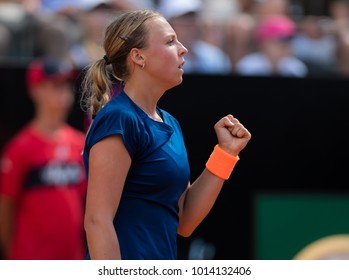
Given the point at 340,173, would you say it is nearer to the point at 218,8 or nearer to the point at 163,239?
the point at 218,8

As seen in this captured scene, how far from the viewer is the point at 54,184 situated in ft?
21.1

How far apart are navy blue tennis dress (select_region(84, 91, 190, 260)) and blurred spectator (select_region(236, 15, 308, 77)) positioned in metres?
3.90

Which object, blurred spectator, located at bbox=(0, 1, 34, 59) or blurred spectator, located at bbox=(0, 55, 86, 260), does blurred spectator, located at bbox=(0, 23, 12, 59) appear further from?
blurred spectator, located at bbox=(0, 55, 86, 260)

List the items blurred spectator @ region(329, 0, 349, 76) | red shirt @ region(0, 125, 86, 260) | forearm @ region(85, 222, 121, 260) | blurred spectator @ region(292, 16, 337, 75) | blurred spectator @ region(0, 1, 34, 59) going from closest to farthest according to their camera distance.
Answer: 1. forearm @ region(85, 222, 121, 260)
2. red shirt @ region(0, 125, 86, 260)
3. blurred spectator @ region(0, 1, 34, 59)
4. blurred spectator @ region(292, 16, 337, 75)
5. blurred spectator @ region(329, 0, 349, 76)

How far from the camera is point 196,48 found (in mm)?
6668

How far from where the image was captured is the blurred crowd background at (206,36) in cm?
659

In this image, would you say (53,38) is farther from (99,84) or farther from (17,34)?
(99,84)

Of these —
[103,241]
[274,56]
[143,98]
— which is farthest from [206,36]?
[103,241]

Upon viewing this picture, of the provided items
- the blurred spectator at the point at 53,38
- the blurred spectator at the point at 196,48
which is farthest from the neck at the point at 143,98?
the blurred spectator at the point at 53,38

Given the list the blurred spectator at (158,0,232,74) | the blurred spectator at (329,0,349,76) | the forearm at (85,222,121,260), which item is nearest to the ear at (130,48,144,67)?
the forearm at (85,222,121,260)

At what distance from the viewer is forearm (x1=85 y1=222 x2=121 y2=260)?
2863 mm

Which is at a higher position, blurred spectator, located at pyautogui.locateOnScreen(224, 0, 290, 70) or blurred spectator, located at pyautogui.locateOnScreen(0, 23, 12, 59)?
blurred spectator, located at pyautogui.locateOnScreen(0, 23, 12, 59)

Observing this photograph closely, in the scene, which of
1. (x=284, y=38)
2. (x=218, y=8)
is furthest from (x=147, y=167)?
(x=218, y=8)

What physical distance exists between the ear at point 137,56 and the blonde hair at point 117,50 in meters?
0.01
